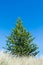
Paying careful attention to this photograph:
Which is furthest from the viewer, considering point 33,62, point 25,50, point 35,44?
point 35,44

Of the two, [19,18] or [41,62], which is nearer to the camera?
[41,62]

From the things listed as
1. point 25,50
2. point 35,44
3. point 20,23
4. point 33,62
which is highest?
point 20,23

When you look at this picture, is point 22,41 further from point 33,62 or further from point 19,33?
point 33,62

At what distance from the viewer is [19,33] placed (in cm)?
3934

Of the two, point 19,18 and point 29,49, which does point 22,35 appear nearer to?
point 29,49

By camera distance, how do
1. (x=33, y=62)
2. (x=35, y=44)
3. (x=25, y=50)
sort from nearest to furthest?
(x=33, y=62), (x=25, y=50), (x=35, y=44)

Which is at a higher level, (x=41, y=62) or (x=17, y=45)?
(x=17, y=45)

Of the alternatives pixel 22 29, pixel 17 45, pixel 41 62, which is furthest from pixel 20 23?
pixel 41 62

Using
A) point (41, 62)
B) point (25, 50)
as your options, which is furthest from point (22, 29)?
point (41, 62)

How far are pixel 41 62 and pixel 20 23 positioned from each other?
30406 millimetres

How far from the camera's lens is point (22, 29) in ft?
132

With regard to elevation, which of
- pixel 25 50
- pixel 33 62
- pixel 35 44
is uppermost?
pixel 35 44

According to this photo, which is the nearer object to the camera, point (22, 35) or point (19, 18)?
point (22, 35)

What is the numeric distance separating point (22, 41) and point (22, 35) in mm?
908
